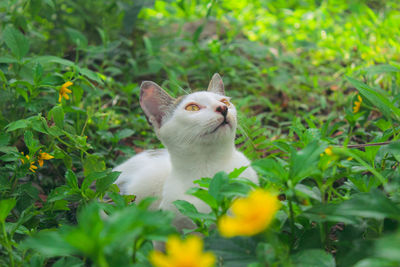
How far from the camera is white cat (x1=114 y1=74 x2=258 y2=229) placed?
187cm

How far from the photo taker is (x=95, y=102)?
3373mm

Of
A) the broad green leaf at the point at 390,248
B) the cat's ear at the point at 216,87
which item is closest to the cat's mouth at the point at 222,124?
the cat's ear at the point at 216,87

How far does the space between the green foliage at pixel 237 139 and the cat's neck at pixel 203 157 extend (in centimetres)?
10

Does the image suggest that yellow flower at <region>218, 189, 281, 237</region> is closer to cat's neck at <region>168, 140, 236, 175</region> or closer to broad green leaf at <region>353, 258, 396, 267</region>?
broad green leaf at <region>353, 258, 396, 267</region>

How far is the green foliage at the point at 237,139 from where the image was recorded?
1.17 meters

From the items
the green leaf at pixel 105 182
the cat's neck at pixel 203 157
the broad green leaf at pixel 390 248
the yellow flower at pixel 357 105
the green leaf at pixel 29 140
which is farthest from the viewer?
the yellow flower at pixel 357 105

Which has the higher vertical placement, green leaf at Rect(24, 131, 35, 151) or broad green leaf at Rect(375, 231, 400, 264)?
broad green leaf at Rect(375, 231, 400, 264)

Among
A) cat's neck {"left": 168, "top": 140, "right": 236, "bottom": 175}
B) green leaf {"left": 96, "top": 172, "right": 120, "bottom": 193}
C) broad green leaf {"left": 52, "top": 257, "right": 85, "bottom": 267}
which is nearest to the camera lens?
broad green leaf {"left": 52, "top": 257, "right": 85, "bottom": 267}

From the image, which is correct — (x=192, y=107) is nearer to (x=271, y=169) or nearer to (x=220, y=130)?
(x=220, y=130)

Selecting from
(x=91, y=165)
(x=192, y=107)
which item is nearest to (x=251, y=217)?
(x=192, y=107)

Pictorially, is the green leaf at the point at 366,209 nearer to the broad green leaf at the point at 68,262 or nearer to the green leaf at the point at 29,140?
the broad green leaf at the point at 68,262

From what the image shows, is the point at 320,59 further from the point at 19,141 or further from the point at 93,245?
the point at 93,245

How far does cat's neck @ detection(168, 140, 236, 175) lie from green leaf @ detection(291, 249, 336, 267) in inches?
32.3

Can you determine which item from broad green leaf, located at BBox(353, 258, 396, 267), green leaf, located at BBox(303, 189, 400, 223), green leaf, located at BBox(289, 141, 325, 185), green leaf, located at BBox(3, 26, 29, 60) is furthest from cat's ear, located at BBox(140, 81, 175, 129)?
broad green leaf, located at BBox(353, 258, 396, 267)
